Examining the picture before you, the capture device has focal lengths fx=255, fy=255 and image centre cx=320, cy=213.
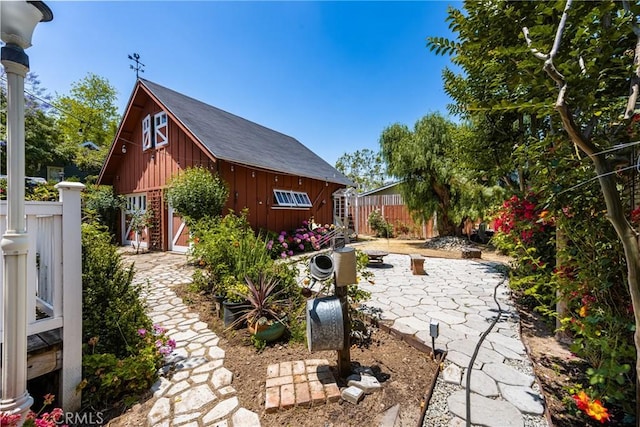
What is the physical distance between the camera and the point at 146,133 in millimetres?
9703

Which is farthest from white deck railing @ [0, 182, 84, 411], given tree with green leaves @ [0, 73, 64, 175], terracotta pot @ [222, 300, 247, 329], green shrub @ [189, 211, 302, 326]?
tree with green leaves @ [0, 73, 64, 175]

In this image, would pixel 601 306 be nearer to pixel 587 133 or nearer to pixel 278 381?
pixel 587 133

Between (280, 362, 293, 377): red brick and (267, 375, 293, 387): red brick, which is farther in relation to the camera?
(280, 362, 293, 377): red brick

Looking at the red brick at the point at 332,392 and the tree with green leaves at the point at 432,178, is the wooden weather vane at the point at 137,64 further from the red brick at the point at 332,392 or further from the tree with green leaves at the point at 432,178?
the red brick at the point at 332,392

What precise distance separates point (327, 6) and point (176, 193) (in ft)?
18.8

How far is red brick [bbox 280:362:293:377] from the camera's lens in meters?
2.23

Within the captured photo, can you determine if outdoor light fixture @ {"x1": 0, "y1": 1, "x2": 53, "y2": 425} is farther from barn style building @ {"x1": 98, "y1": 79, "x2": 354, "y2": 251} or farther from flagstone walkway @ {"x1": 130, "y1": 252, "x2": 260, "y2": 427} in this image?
barn style building @ {"x1": 98, "y1": 79, "x2": 354, "y2": 251}

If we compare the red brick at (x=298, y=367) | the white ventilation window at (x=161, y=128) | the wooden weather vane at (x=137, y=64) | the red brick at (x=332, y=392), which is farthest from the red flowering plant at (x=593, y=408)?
the wooden weather vane at (x=137, y=64)

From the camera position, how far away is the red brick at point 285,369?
7.33 feet

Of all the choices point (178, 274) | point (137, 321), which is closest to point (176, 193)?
point (178, 274)

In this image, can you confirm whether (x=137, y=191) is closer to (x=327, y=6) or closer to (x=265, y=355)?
(x=327, y=6)

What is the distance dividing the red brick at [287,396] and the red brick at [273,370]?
0.64 feet

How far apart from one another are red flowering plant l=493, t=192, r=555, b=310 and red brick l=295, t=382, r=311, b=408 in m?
2.47

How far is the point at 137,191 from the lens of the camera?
33.3 feet
